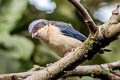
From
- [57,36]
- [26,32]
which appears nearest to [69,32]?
[57,36]

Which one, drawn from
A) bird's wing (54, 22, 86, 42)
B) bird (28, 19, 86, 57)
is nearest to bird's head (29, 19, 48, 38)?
bird (28, 19, 86, 57)

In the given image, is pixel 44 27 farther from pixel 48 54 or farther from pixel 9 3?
pixel 9 3

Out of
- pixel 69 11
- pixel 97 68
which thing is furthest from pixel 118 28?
pixel 69 11

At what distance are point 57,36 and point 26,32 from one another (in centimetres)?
162

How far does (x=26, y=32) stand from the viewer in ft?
14.7

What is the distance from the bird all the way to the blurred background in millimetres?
781

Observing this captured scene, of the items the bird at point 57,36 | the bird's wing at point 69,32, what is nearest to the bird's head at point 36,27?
the bird at point 57,36

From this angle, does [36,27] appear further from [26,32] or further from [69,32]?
[26,32]

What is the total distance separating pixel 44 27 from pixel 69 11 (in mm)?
1788

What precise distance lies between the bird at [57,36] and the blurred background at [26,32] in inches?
30.7

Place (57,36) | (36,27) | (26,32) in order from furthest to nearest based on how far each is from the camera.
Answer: (26,32), (36,27), (57,36)

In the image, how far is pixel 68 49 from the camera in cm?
279

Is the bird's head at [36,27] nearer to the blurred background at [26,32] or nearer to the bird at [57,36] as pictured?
the bird at [57,36]

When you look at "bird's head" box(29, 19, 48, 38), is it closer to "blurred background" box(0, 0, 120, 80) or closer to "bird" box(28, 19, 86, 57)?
"bird" box(28, 19, 86, 57)
